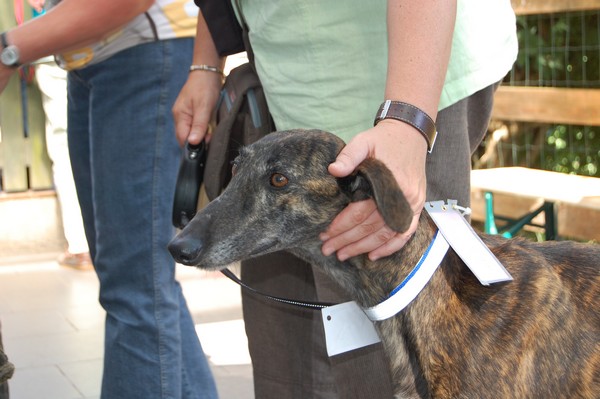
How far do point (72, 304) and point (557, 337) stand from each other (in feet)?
15.2

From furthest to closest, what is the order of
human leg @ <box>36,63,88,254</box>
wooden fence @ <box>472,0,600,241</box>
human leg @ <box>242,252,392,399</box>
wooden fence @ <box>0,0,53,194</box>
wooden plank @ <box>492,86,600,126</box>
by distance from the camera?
wooden fence @ <box>0,0,53,194</box>
human leg @ <box>36,63,88,254</box>
wooden plank @ <box>492,86,600,126</box>
wooden fence @ <box>472,0,600,241</box>
human leg @ <box>242,252,392,399</box>

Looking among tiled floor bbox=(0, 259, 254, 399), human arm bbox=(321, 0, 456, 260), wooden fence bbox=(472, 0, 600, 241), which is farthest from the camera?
wooden fence bbox=(472, 0, 600, 241)

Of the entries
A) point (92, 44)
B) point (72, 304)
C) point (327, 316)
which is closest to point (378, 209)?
point (327, 316)

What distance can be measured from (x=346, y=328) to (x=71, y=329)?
11.9 feet

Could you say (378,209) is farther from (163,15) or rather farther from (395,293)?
(163,15)

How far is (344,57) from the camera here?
2367mm

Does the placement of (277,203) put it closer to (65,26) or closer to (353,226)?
(353,226)

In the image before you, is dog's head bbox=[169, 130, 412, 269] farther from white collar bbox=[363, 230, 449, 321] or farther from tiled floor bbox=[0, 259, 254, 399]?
tiled floor bbox=[0, 259, 254, 399]

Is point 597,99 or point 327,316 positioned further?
point 597,99

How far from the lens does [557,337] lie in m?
2.16

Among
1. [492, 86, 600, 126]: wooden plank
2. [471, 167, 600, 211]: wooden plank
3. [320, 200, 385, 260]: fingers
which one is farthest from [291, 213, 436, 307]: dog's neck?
[492, 86, 600, 126]: wooden plank

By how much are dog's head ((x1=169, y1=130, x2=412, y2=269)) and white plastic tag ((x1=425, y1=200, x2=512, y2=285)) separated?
8.0 inches

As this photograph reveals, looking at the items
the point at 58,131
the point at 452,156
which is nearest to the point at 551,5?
the point at 58,131

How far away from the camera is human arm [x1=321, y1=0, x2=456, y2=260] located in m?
2.05
